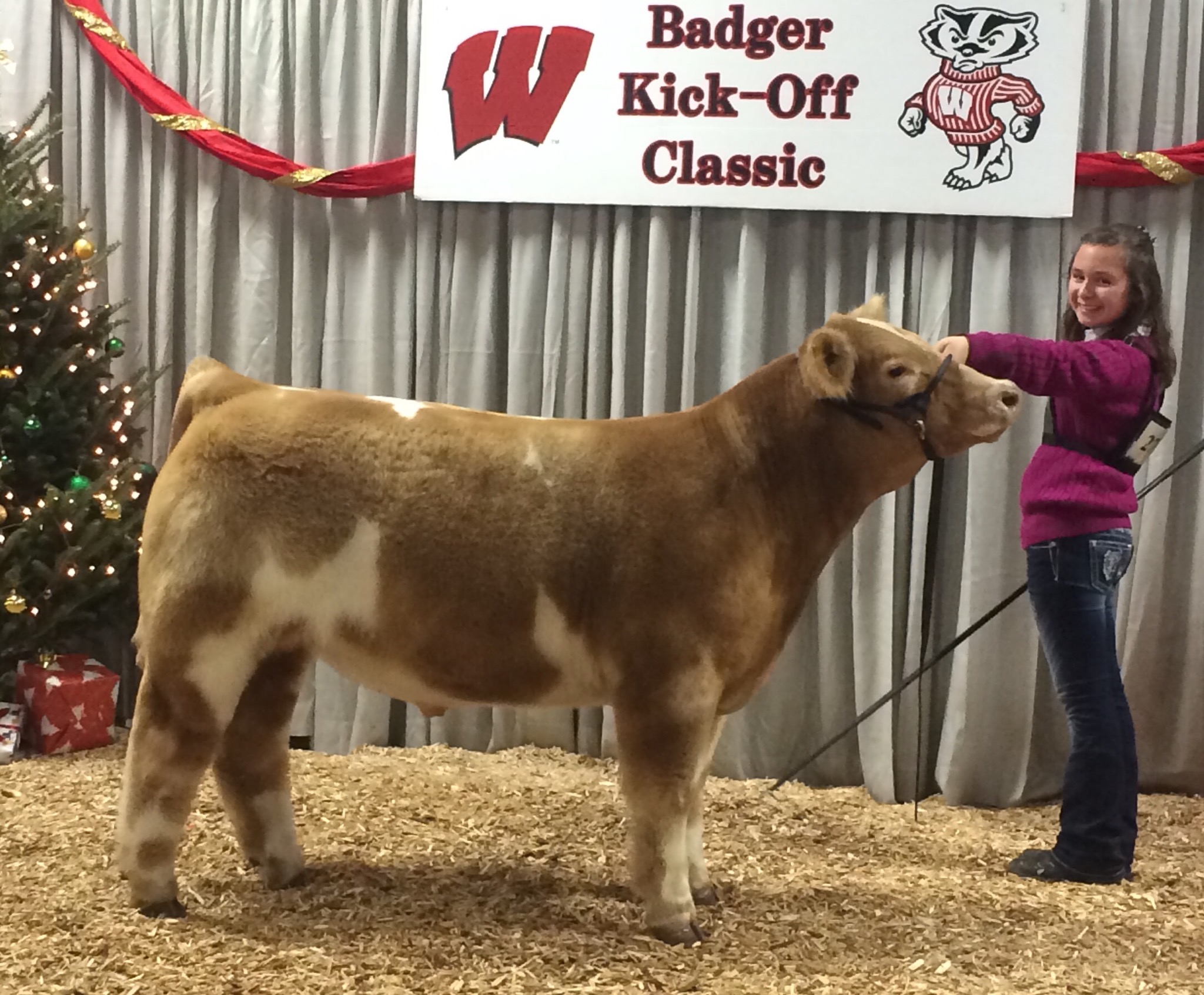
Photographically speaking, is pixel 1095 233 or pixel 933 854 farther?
pixel 933 854

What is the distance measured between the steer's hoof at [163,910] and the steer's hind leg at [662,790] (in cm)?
95

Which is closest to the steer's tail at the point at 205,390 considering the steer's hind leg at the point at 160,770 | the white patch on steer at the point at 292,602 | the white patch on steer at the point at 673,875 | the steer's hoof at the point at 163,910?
the white patch on steer at the point at 292,602

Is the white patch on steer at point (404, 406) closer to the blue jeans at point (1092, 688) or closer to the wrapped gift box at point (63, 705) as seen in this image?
the blue jeans at point (1092, 688)

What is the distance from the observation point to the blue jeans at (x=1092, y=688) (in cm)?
270

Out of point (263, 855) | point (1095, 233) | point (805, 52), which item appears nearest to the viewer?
point (263, 855)

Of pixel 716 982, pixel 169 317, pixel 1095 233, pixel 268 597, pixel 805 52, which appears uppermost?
pixel 805 52

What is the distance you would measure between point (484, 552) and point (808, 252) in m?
2.02

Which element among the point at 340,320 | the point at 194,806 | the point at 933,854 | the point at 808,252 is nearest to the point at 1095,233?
the point at 808,252

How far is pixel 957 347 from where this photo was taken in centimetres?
231

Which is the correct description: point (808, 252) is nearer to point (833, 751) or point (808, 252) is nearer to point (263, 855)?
point (833, 751)

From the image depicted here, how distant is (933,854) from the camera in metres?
3.00

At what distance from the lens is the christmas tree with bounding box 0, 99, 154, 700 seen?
346cm

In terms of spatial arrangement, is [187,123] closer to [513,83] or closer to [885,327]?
[513,83]

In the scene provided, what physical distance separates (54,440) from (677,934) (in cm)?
267
